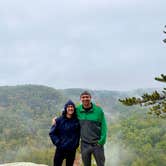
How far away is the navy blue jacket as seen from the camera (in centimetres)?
841

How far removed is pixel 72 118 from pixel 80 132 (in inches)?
12.8

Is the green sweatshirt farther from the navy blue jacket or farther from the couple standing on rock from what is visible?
the navy blue jacket

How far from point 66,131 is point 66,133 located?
0.16ft

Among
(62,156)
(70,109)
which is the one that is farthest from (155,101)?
(62,156)

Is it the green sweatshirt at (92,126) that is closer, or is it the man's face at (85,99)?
the man's face at (85,99)

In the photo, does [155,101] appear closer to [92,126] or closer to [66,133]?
[92,126]

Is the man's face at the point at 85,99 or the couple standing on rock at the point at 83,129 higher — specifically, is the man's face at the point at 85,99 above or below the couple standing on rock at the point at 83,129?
above

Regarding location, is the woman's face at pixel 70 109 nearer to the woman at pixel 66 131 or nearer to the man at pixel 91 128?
the woman at pixel 66 131

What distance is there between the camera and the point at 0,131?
6639 inches

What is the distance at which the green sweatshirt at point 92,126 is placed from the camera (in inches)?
328

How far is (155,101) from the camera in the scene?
9.61 metres

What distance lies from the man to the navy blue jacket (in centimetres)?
15

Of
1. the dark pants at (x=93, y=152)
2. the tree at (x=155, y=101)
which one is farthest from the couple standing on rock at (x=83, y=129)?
the tree at (x=155, y=101)

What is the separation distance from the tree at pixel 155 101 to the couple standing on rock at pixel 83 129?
1488 mm
